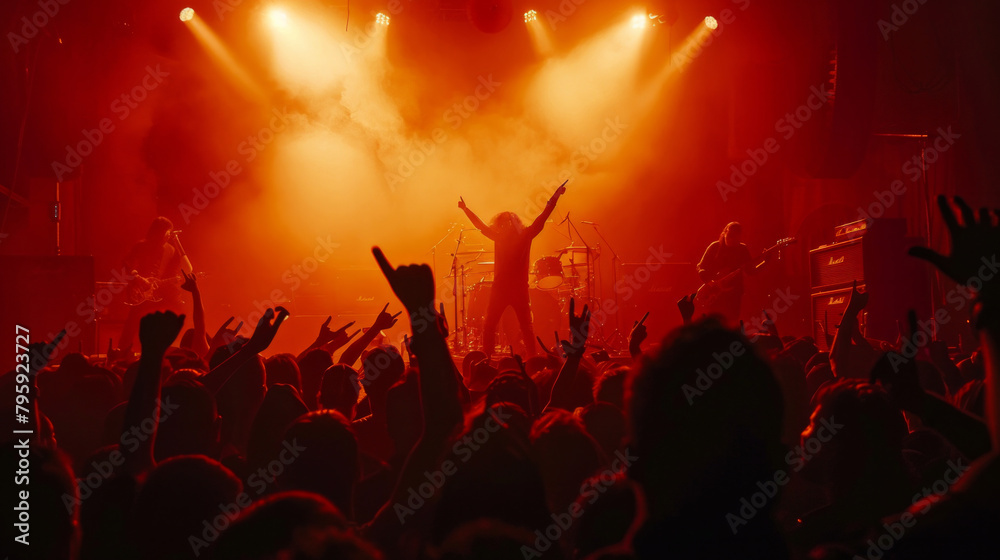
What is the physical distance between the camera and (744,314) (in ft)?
47.8

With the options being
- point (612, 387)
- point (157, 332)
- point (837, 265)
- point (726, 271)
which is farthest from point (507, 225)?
point (157, 332)

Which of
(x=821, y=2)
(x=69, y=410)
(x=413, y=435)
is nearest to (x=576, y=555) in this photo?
(x=413, y=435)

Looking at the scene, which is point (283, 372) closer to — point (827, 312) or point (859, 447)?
point (859, 447)

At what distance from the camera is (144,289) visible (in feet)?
32.4

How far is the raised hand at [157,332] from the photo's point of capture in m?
2.32

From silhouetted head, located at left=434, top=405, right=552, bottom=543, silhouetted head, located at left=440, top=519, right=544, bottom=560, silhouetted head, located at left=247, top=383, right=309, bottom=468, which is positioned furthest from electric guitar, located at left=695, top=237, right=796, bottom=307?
silhouetted head, located at left=440, top=519, right=544, bottom=560

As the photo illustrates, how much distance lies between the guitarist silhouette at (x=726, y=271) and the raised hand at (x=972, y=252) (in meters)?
9.42

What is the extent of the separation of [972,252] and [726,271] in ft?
31.9

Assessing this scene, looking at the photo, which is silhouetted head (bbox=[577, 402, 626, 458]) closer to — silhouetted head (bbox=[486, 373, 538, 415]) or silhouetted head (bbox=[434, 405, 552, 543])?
silhouetted head (bbox=[486, 373, 538, 415])

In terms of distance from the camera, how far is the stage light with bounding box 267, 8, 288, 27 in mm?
15125

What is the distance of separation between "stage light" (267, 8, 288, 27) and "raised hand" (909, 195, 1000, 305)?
50.3 ft

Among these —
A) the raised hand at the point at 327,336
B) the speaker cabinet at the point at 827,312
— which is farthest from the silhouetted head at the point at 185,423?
the speaker cabinet at the point at 827,312

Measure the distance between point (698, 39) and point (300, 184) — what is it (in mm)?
9110

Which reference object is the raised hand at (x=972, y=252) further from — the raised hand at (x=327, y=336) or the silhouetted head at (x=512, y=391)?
the raised hand at (x=327, y=336)
